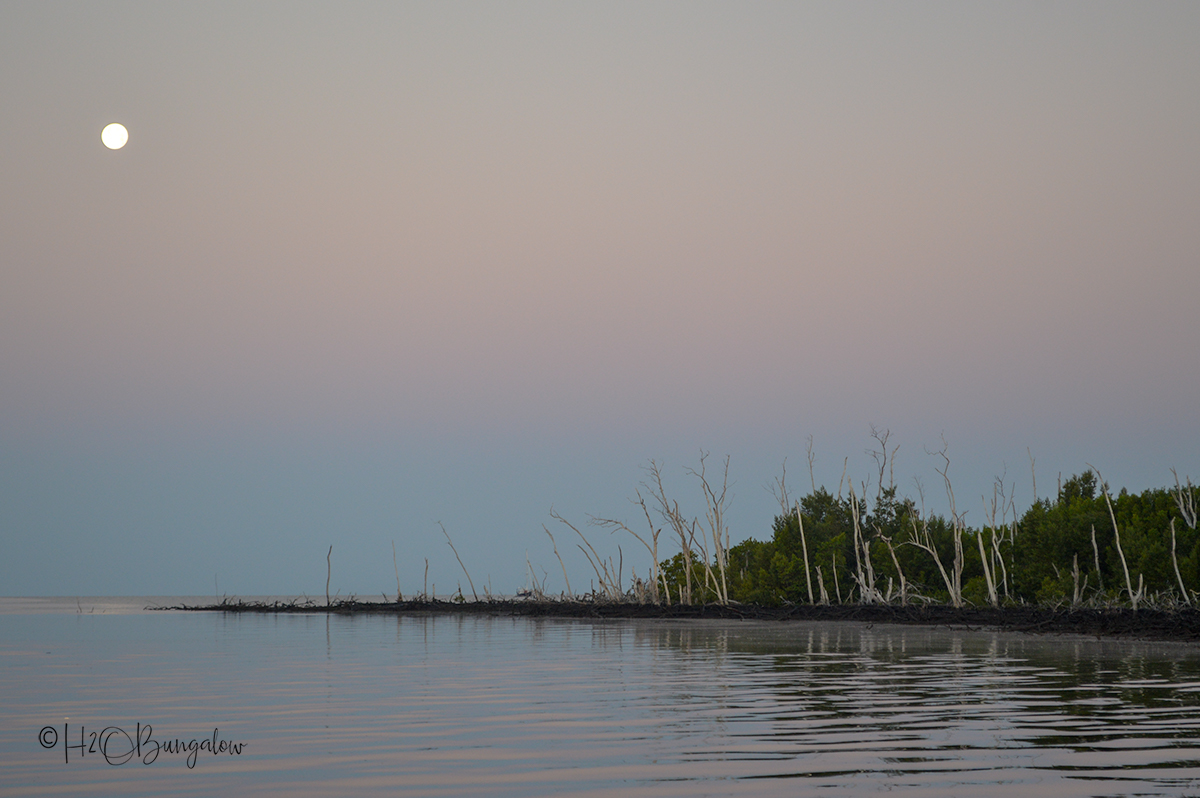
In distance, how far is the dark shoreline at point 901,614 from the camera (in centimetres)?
1841

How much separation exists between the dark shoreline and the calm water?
1823 mm

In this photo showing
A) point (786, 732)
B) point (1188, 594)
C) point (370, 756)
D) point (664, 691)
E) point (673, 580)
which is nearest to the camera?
point (370, 756)

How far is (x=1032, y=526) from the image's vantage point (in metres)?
25.5

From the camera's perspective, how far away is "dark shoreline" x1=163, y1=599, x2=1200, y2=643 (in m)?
18.4

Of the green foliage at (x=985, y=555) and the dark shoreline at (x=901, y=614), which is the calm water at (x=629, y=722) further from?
the green foliage at (x=985, y=555)

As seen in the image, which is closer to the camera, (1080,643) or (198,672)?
(198,672)

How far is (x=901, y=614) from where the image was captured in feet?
80.8

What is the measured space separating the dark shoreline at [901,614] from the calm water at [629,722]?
1823mm

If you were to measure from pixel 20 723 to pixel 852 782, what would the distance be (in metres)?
6.85

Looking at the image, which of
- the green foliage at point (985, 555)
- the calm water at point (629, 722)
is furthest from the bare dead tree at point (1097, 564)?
the calm water at point (629, 722)

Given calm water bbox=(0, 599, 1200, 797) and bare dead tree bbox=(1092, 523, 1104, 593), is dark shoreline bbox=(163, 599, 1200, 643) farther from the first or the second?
calm water bbox=(0, 599, 1200, 797)

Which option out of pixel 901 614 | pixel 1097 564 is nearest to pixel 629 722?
pixel 1097 564

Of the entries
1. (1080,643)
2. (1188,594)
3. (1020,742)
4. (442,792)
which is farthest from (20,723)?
(1188,594)

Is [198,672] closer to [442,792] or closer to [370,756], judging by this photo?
[370,756]
